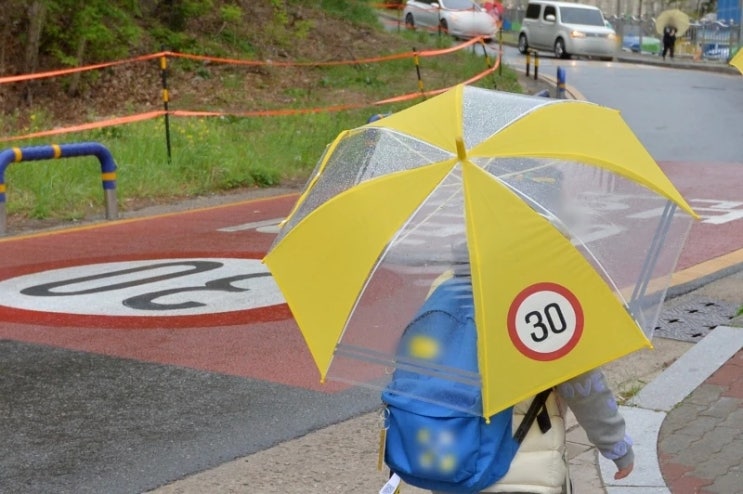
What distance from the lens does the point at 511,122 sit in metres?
3.23

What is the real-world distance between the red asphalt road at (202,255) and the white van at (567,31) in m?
21.4

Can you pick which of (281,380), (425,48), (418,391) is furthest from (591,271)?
(425,48)

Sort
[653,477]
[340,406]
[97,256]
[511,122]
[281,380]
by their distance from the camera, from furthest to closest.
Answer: [97,256] < [281,380] < [340,406] < [653,477] < [511,122]

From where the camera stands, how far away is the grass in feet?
44.1

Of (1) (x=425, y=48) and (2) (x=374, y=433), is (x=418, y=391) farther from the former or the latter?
(1) (x=425, y=48)

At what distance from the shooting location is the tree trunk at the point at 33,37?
63.9 feet

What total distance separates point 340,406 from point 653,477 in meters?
1.85

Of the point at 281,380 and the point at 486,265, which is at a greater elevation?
the point at 486,265

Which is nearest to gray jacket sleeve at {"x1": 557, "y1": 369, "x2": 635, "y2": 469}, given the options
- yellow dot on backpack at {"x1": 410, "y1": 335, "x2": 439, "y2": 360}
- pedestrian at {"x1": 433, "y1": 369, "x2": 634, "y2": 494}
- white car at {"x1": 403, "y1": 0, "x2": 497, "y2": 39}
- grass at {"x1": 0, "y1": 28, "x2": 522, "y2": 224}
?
pedestrian at {"x1": 433, "y1": 369, "x2": 634, "y2": 494}

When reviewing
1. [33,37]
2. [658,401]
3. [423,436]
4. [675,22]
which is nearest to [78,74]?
[33,37]

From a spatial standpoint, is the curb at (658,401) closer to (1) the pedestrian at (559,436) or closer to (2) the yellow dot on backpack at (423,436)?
(1) the pedestrian at (559,436)

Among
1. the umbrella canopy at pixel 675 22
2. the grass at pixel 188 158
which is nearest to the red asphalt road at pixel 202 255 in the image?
the grass at pixel 188 158

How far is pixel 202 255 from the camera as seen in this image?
1074cm

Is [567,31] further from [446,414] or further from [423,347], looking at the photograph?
[446,414]
